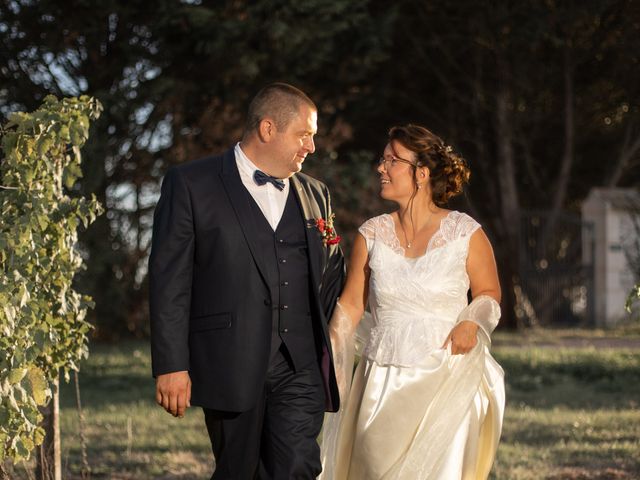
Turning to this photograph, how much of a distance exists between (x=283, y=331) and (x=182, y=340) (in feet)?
1.39

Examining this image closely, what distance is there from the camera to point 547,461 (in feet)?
26.0

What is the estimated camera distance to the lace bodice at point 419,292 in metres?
5.08

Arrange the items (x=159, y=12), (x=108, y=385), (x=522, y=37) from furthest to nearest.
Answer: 1. (x=522, y=37)
2. (x=159, y=12)
3. (x=108, y=385)

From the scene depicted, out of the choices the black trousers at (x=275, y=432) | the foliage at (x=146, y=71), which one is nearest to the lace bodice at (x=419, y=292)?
the black trousers at (x=275, y=432)

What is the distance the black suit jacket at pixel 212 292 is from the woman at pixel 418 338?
0.58 metres

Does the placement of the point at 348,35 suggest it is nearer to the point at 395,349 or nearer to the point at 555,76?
the point at 555,76

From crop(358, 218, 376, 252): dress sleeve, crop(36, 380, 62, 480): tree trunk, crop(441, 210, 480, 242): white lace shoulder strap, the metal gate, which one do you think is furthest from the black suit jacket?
the metal gate

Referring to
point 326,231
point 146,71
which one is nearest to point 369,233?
point 326,231

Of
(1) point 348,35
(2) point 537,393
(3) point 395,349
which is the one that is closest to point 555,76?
(1) point 348,35

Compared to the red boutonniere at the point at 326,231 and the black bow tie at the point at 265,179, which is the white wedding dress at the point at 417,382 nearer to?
the red boutonniere at the point at 326,231

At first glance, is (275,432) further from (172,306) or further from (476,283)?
(476,283)

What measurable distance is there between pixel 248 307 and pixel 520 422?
5.93 metres

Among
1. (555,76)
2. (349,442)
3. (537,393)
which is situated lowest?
(537,393)

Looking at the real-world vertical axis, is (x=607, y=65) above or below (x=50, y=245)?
above
